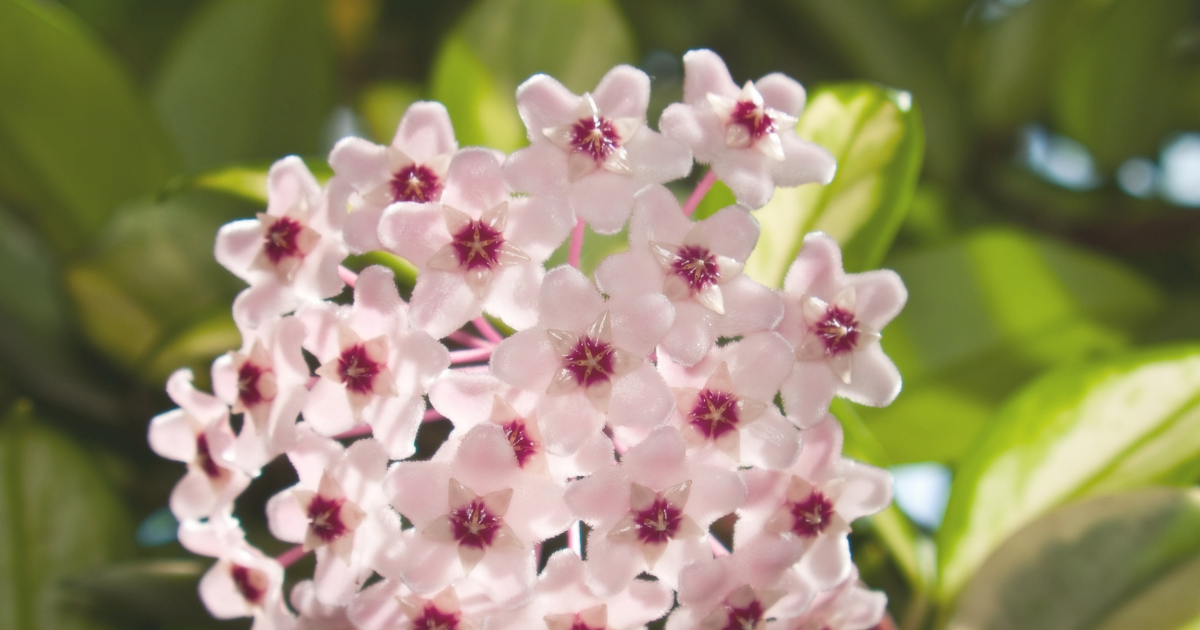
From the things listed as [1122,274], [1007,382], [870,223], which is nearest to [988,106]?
[1122,274]

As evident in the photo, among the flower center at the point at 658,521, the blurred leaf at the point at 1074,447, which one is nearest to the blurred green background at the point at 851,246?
the blurred leaf at the point at 1074,447

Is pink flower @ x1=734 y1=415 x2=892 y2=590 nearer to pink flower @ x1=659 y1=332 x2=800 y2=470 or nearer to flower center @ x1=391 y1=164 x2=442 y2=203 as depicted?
pink flower @ x1=659 y1=332 x2=800 y2=470

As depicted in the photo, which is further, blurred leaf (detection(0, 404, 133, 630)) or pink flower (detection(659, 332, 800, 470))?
blurred leaf (detection(0, 404, 133, 630))

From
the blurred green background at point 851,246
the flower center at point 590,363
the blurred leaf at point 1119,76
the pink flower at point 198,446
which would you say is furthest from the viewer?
the blurred leaf at point 1119,76

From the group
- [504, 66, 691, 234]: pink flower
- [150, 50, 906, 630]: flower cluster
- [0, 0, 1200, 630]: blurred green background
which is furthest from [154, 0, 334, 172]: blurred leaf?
[504, 66, 691, 234]: pink flower

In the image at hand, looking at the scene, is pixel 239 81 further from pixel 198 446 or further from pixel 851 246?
pixel 851 246

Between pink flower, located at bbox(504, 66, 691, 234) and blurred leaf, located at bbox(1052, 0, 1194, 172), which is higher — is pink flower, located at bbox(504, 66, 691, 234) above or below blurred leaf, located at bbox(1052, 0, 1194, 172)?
above

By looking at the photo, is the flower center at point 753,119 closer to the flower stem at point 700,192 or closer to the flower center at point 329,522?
the flower stem at point 700,192
